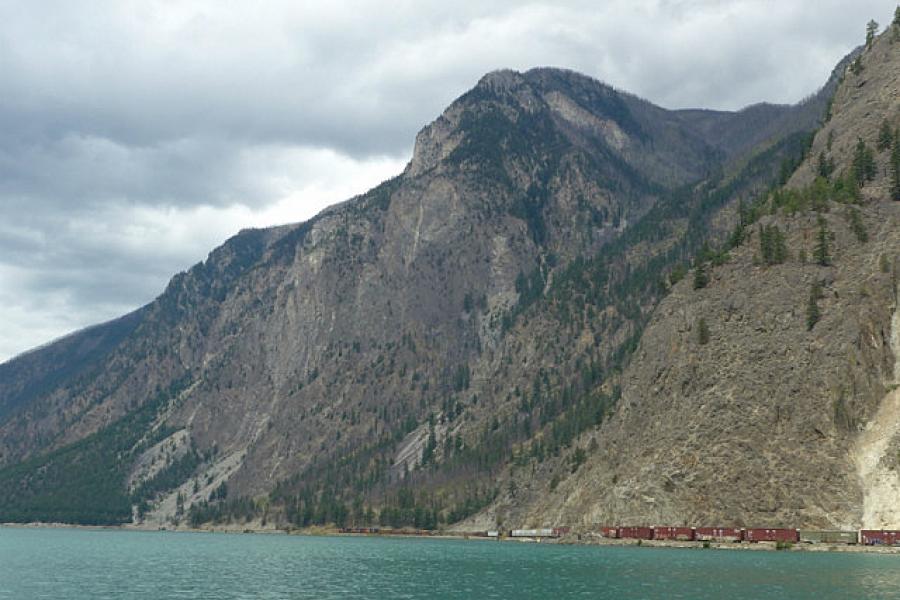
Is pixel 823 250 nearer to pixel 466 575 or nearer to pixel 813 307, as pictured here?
pixel 813 307

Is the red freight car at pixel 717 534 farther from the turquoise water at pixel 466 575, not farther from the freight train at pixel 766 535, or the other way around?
the turquoise water at pixel 466 575

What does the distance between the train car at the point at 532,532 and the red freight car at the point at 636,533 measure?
24303 millimetres

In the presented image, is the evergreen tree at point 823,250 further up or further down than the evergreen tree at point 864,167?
further down

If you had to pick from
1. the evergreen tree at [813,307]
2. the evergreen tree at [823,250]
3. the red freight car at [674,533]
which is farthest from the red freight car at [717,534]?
the evergreen tree at [823,250]

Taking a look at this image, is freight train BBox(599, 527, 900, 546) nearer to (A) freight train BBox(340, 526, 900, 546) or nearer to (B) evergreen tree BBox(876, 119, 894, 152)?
(A) freight train BBox(340, 526, 900, 546)

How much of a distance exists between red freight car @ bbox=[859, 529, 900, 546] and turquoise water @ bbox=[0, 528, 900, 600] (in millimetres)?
6516

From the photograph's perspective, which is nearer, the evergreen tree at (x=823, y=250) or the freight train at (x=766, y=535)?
the freight train at (x=766, y=535)

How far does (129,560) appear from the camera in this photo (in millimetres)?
146500

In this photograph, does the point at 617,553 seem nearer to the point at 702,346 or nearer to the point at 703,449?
the point at 703,449

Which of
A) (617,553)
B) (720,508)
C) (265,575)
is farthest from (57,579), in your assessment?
(720,508)

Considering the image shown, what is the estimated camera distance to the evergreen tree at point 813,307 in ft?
537

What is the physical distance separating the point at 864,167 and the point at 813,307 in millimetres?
44398

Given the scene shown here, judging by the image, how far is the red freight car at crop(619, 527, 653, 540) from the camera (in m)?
154

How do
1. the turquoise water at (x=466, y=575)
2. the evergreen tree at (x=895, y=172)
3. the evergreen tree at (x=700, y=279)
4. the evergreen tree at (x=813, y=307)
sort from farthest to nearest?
the evergreen tree at (x=700, y=279) → the evergreen tree at (x=895, y=172) → the evergreen tree at (x=813, y=307) → the turquoise water at (x=466, y=575)
